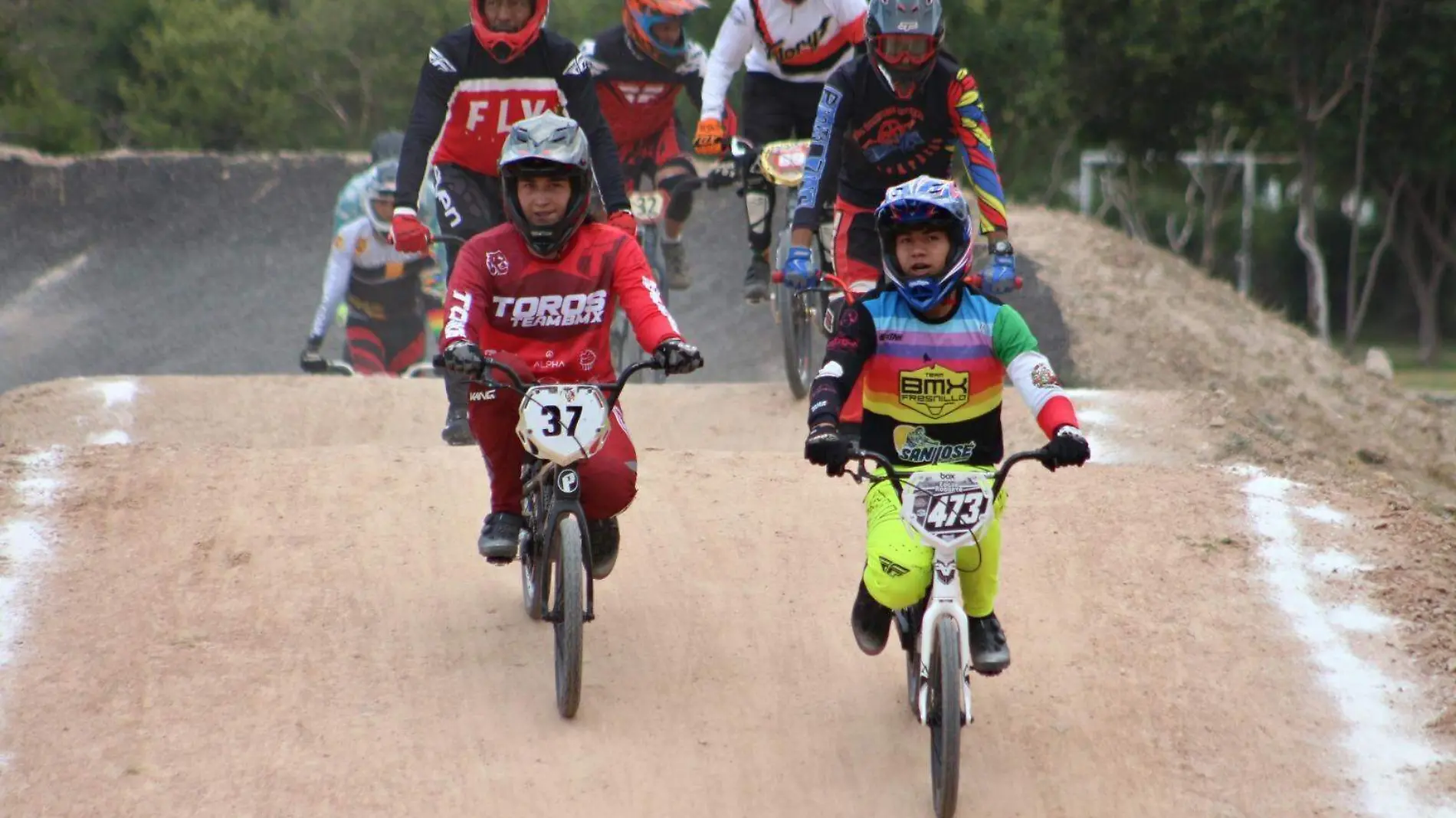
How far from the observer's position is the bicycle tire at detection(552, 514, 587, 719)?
584cm

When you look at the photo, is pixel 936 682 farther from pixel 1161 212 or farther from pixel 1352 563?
pixel 1161 212

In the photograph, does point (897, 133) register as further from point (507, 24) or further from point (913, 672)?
point (913, 672)

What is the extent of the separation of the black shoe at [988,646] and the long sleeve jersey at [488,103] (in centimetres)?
358

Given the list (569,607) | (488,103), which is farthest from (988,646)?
(488,103)

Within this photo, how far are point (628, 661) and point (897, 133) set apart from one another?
11.0 feet

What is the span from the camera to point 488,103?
880cm

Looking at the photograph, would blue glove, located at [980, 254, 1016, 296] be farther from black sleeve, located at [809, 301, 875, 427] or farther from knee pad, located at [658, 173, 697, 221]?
knee pad, located at [658, 173, 697, 221]

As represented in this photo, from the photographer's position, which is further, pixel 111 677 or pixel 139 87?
pixel 139 87

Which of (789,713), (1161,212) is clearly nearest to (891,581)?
(789,713)

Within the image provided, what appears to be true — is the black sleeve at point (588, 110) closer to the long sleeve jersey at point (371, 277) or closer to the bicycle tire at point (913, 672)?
the bicycle tire at point (913, 672)

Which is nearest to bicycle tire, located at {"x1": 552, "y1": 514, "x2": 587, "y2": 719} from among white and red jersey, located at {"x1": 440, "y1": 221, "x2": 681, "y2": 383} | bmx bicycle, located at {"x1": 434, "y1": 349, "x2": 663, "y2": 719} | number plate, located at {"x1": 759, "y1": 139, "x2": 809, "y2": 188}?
bmx bicycle, located at {"x1": 434, "y1": 349, "x2": 663, "y2": 719}

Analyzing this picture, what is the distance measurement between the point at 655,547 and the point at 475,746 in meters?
2.00

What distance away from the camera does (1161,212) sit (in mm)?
56000

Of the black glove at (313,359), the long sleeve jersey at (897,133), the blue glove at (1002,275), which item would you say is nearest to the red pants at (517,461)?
the blue glove at (1002,275)
